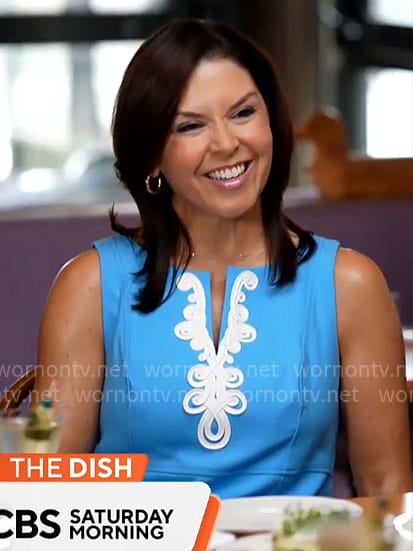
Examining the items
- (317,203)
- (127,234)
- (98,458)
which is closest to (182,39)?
(127,234)

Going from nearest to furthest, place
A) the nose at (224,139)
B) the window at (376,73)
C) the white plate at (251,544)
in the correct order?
the white plate at (251,544) → the nose at (224,139) → the window at (376,73)

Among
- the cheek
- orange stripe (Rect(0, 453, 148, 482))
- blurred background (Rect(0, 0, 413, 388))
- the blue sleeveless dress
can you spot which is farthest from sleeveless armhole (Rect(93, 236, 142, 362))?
blurred background (Rect(0, 0, 413, 388))

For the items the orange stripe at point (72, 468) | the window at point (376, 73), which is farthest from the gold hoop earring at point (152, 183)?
the window at point (376, 73)

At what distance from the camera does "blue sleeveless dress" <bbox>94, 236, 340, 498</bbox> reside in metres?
1.49

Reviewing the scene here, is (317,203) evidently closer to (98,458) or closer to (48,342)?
(48,342)

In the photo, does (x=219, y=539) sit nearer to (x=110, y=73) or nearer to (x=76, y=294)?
(x=76, y=294)

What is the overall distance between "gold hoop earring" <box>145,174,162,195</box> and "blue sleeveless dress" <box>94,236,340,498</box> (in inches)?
3.5

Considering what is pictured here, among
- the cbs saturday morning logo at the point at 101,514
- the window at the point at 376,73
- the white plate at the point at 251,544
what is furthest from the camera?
the window at the point at 376,73

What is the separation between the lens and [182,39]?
59.2 inches

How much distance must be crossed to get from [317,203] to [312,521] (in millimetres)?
1644

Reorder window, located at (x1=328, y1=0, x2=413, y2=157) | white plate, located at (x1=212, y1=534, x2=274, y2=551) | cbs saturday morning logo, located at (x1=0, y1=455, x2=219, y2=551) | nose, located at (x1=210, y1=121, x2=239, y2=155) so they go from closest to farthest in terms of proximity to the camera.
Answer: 1. cbs saturday morning logo, located at (x1=0, y1=455, x2=219, y2=551)
2. white plate, located at (x1=212, y1=534, x2=274, y2=551)
3. nose, located at (x1=210, y1=121, x2=239, y2=155)
4. window, located at (x1=328, y1=0, x2=413, y2=157)

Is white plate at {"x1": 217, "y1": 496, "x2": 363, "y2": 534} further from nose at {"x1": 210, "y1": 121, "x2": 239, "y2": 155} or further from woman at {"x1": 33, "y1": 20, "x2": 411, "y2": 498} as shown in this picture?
nose at {"x1": 210, "y1": 121, "x2": 239, "y2": 155}

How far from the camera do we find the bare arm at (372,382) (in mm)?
1503

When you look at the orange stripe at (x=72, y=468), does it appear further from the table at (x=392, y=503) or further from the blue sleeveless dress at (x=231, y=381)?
the blue sleeveless dress at (x=231, y=381)
